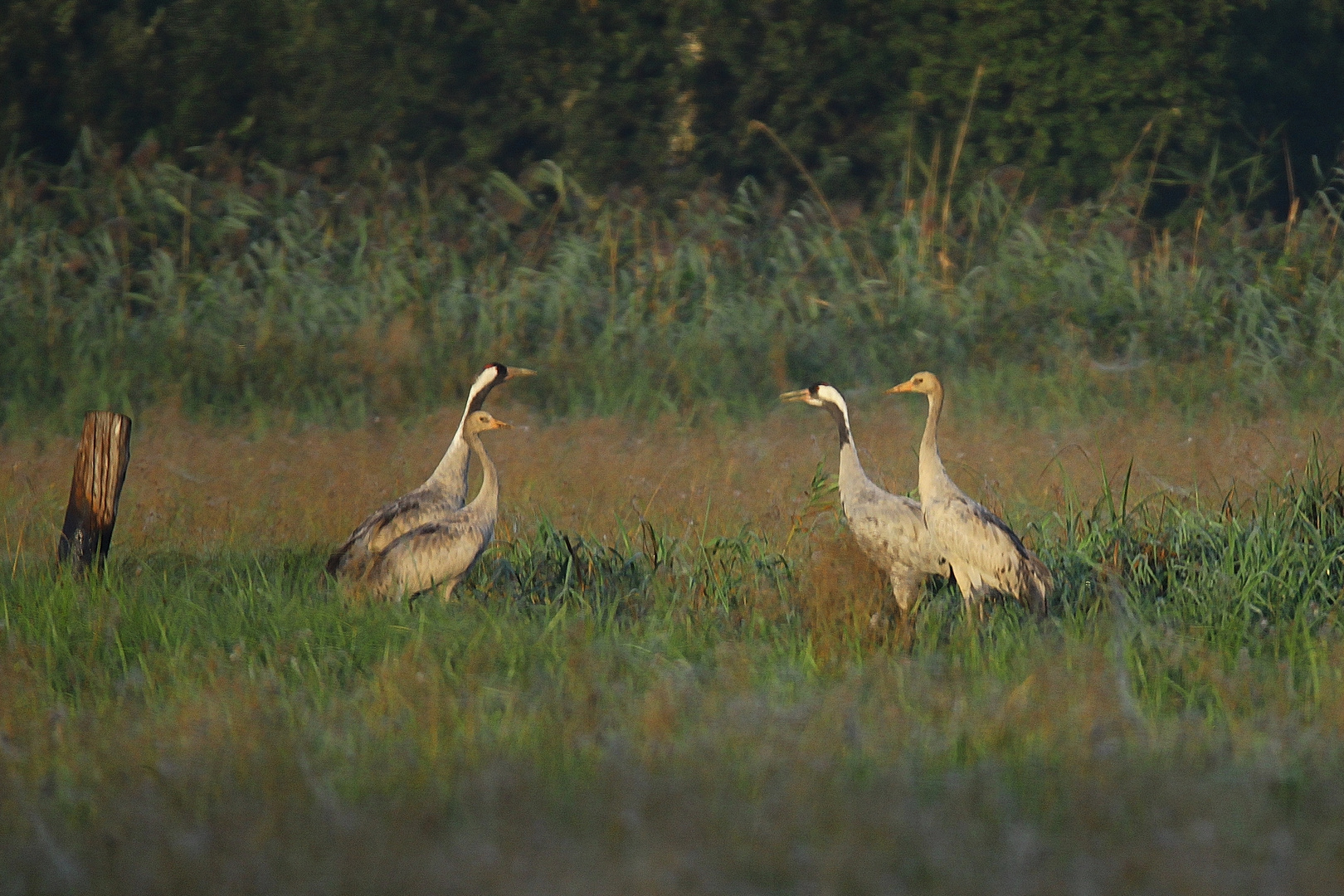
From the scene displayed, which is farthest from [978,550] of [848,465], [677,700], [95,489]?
[95,489]

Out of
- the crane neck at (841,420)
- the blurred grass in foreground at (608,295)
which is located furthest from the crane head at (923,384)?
the blurred grass in foreground at (608,295)

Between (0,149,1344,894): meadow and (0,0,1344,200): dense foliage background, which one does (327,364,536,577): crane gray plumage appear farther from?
(0,0,1344,200): dense foliage background

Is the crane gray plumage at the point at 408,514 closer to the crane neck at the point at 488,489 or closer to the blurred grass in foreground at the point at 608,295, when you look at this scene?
the crane neck at the point at 488,489

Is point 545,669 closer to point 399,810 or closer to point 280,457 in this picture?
point 399,810

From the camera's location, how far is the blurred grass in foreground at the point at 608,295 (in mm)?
10156

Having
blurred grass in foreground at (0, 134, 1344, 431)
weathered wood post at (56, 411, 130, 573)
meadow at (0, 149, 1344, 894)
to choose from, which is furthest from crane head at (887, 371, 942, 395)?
blurred grass in foreground at (0, 134, 1344, 431)

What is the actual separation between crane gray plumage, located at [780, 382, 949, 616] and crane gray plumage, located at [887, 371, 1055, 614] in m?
0.05

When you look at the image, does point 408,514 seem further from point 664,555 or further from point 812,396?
point 812,396

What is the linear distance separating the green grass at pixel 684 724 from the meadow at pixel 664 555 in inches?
0.7

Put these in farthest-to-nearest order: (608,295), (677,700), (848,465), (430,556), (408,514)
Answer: (608,295) → (408,514) → (848,465) → (430,556) → (677,700)

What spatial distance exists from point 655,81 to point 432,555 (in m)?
8.22

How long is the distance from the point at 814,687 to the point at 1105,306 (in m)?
6.57

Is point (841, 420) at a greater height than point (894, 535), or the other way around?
point (841, 420)

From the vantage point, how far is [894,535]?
566 centimetres
